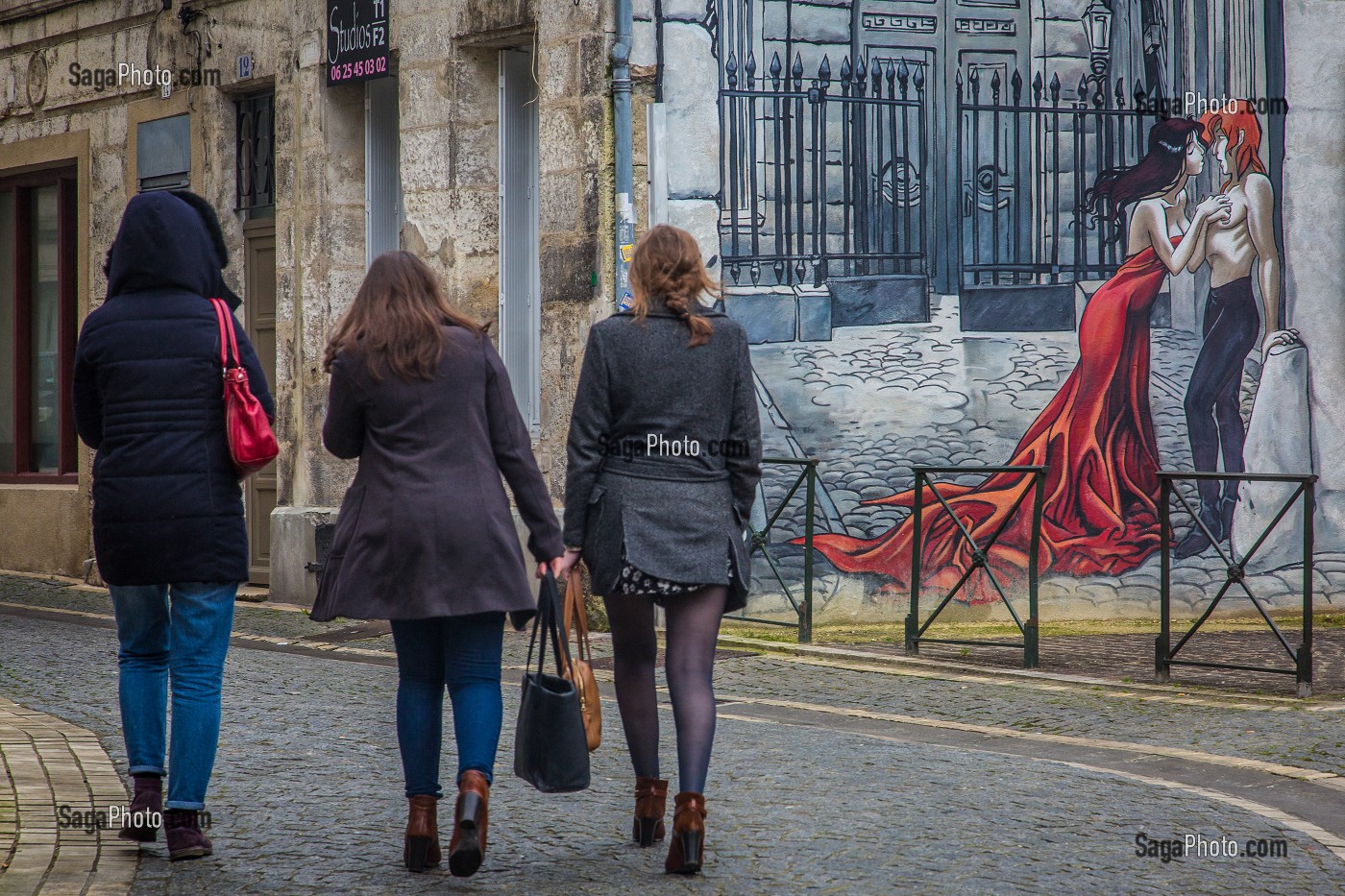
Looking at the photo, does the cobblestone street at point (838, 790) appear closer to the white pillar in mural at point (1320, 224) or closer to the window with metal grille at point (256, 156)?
the white pillar in mural at point (1320, 224)

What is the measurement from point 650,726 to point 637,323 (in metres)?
1.14

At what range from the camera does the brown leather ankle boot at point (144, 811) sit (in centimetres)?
472

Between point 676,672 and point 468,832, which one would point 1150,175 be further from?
point 468,832

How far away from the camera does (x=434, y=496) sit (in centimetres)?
446

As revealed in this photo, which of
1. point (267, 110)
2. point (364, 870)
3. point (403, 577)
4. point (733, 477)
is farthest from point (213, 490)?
point (267, 110)

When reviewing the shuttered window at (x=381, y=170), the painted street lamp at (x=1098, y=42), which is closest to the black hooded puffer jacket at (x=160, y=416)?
the shuttered window at (x=381, y=170)

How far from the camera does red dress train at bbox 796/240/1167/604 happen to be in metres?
11.8

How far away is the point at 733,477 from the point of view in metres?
4.73

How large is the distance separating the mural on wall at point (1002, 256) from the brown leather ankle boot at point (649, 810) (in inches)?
250

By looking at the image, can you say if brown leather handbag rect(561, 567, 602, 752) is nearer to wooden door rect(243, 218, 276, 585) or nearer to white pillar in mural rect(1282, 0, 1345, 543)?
white pillar in mural rect(1282, 0, 1345, 543)

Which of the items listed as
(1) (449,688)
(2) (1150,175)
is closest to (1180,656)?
(2) (1150,175)

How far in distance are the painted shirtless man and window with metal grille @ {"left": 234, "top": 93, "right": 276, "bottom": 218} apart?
7.23 m

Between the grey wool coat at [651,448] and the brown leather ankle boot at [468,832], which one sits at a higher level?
the grey wool coat at [651,448]

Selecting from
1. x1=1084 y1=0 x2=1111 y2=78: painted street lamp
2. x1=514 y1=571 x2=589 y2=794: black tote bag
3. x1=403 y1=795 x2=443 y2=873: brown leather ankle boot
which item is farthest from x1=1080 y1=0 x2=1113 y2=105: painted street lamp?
x1=403 y1=795 x2=443 y2=873: brown leather ankle boot
